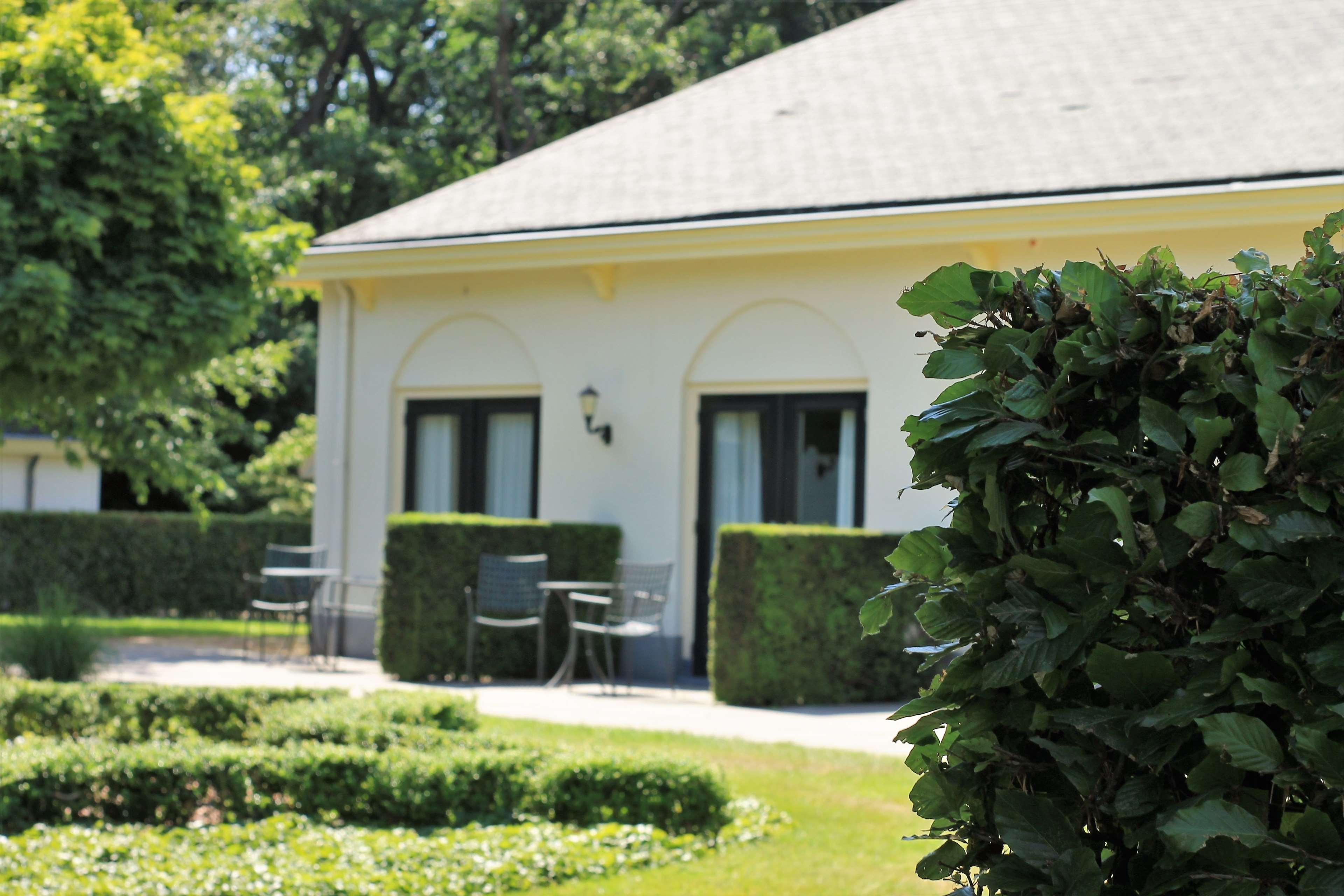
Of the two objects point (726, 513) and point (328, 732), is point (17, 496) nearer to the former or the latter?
point (726, 513)

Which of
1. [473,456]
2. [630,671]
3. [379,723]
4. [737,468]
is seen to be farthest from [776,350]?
[379,723]

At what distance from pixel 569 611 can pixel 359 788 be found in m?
5.29

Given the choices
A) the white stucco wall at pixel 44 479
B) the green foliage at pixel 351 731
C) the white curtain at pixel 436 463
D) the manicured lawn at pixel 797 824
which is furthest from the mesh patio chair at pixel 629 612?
the white stucco wall at pixel 44 479

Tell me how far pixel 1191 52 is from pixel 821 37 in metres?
4.45

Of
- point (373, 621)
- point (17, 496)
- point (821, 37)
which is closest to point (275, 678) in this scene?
point (373, 621)

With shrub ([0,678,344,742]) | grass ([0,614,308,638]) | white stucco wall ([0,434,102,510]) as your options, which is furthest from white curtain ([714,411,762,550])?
white stucco wall ([0,434,102,510])

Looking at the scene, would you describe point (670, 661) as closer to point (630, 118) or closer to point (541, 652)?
point (541, 652)

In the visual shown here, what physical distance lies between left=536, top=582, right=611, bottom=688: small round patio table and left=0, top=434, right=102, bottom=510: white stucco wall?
1675cm

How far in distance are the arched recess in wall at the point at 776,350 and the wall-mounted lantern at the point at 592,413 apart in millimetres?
894

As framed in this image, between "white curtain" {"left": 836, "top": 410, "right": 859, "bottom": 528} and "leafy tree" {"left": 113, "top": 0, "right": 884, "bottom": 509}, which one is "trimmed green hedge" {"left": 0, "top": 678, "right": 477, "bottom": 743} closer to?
"white curtain" {"left": 836, "top": 410, "right": 859, "bottom": 528}

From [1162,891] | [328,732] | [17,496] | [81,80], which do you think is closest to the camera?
[1162,891]

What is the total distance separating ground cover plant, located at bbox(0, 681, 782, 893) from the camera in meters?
5.38

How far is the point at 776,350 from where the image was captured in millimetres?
12086

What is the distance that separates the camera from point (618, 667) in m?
12.5
